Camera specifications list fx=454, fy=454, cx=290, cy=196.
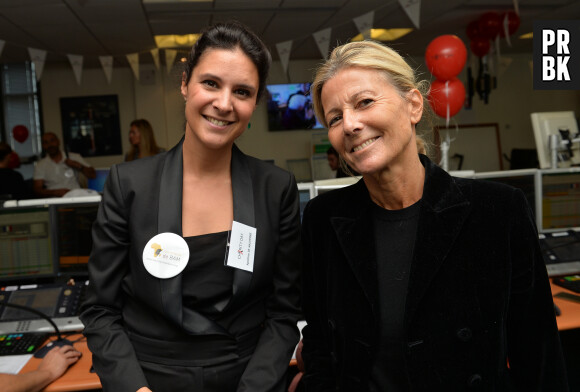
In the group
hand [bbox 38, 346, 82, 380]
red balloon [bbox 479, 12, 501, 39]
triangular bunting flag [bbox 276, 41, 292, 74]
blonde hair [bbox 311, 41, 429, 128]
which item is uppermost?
red balloon [bbox 479, 12, 501, 39]

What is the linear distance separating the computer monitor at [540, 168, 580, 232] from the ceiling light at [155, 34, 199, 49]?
4794 mm

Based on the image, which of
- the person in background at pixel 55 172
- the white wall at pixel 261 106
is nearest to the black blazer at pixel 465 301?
the person in background at pixel 55 172

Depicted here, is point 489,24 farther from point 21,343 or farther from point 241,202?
point 21,343

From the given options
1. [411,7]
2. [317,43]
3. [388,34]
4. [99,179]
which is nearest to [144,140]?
[99,179]

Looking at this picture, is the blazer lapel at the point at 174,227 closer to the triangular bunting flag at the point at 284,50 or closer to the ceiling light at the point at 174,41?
the triangular bunting flag at the point at 284,50

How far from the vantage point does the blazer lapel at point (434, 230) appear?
1006 millimetres

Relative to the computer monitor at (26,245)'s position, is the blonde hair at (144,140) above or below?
above

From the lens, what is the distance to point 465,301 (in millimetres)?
1014

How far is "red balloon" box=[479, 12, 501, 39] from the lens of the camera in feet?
18.5

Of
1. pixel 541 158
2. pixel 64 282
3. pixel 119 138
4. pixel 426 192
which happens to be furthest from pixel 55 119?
pixel 426 192

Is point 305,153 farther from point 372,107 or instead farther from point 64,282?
point 372,107

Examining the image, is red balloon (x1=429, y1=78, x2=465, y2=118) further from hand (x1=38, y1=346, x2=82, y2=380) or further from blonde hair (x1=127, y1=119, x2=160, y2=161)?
hand (x1=38, y1=346, x2=82, y2=380)

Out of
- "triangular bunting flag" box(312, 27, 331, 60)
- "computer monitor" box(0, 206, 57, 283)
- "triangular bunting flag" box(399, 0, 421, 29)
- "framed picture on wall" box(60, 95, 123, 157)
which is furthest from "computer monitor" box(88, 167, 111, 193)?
"framed picture on wall" box(60, 95, 123, 157)

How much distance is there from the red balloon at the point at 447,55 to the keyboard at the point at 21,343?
3.32 m
